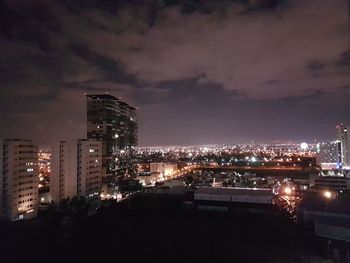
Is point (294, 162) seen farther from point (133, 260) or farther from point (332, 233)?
point (133, 260)

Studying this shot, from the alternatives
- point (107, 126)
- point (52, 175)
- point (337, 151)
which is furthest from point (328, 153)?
point (52, 175)

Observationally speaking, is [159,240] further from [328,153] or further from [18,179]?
[328,153]

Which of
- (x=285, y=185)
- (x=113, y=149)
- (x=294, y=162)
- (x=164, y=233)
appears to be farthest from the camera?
(x=294, y=162)

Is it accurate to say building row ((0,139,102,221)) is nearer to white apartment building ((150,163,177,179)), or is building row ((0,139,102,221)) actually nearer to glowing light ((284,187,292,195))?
glowing light ((284,187,292,195))

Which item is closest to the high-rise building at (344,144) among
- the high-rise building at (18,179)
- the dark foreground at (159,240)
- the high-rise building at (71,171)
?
the dark foreground at (159,240)

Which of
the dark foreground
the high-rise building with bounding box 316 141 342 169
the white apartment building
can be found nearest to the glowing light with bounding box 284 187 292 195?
the dark foreground

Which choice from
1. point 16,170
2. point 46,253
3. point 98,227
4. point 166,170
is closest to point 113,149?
point 166,170

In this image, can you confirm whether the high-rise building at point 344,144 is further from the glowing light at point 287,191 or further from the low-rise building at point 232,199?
the low-rise building at point 232,199
